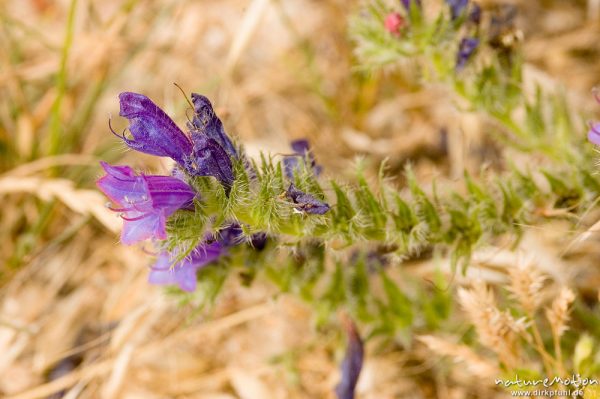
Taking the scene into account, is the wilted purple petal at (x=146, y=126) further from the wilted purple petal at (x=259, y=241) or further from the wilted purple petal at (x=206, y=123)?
the wilted purple petal at (x=259, y=241)

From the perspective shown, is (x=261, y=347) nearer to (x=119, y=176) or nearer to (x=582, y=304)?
(x=582, y=304)

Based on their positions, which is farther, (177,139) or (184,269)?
(184,269)

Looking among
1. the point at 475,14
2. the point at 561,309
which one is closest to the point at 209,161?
the point at 561,309

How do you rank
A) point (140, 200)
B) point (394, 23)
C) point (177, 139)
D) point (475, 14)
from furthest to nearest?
1. point (475, 14)
2. point (394, 23)
3. point (177, 139)
4. point (140, 200)

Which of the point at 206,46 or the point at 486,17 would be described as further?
the point at 206,46

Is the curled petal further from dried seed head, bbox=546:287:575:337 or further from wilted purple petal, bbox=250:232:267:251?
dried seed head, bbox=546:287:575:337

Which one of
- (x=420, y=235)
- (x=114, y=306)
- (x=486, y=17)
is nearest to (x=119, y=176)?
(x=420, y=235)

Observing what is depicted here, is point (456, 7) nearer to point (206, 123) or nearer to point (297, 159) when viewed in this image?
point (297, 159)
